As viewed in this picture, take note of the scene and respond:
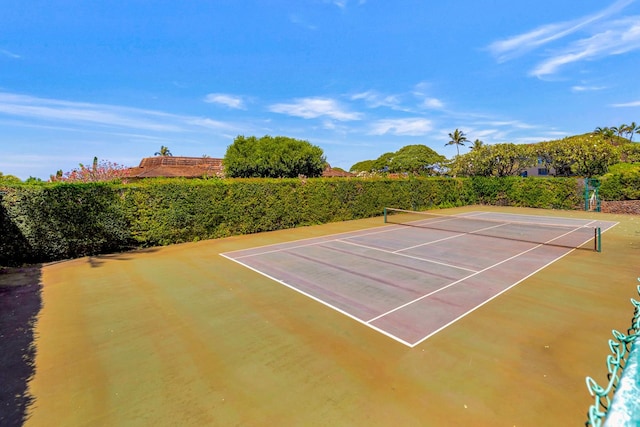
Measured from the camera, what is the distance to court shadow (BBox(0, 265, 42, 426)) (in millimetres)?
4262

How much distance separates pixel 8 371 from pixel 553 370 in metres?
8.35

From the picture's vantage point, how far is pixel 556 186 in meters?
27.6

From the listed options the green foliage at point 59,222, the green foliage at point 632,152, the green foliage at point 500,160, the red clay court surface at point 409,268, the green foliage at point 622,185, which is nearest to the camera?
the red clay court surface at point 409,268

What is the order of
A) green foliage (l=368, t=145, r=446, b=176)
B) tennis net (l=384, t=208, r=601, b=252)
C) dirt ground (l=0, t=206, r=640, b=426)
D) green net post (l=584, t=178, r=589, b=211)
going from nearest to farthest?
dirt ground (l=0, t=206, r=640, b=426) < tennis net (l=384, t=208, r=601, b=252) < green net post (l=584, t=178, r=589, b=211) < green foliage (l=368, t=145, r=446, b=176)

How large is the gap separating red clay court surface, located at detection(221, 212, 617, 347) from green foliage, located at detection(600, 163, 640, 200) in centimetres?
1484

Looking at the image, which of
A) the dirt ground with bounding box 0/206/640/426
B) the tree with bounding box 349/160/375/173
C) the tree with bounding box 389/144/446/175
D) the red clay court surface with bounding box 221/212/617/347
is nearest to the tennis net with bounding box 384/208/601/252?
the red clay court surface with bounding box 221/212/617/347

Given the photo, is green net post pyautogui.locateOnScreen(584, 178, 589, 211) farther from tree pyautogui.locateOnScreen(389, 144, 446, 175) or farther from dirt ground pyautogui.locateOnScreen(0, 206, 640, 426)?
tree pyautogui.locateOnScreen(389, 144, 446, 175)

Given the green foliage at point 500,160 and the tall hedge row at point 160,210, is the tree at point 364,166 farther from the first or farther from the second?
the tall hedge row at point 160,210

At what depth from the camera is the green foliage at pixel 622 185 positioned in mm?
26219

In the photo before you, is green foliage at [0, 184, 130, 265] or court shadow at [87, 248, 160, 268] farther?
court shadow at [87, 248, 160, 268]

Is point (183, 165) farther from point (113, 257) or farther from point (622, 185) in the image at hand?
point (622, 185)

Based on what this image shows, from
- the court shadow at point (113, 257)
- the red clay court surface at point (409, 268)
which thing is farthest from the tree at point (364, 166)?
the court shadow at point (113, 257)

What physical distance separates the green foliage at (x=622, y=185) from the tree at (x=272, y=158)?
2530cm

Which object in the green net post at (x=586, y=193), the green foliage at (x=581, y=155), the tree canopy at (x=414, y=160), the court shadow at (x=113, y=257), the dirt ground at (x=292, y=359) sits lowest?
the dirt ground at (x=292, y=359)
